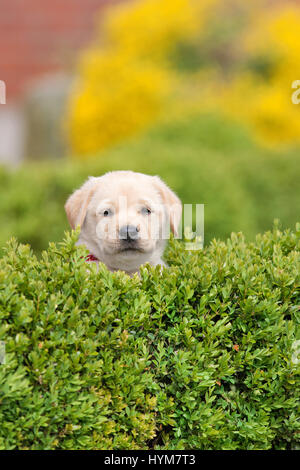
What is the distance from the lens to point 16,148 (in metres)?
23.1

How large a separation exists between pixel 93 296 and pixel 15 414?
63 cm

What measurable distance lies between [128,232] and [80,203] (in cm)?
51

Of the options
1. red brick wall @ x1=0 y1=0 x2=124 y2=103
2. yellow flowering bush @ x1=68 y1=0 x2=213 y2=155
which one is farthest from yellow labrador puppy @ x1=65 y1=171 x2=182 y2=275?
red brick wall @ x1=0 y1=0 x2=124 y2=103

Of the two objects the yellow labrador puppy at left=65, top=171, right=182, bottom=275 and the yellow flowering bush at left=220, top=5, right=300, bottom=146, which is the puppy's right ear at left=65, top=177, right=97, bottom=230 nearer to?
the yellow labrador puppy at left=65, top=171, right=182, bottom=275

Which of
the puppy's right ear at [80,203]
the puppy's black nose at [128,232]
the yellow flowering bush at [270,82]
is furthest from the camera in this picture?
the yellow flowering bush at [270,82]

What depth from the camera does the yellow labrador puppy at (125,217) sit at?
3193 millimetres

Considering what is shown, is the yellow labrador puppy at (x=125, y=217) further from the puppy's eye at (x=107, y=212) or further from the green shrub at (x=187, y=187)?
the green shrub at (x=187, y=187)

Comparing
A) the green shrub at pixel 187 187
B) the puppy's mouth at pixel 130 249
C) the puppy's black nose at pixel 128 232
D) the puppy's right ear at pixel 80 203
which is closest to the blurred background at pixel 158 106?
Result: the green shrub at pixel 187 187

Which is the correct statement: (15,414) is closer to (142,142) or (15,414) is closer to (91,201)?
(91,201)

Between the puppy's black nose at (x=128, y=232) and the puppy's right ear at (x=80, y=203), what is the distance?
1.27ft

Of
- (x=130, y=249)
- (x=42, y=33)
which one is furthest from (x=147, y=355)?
(x=42, y=33)

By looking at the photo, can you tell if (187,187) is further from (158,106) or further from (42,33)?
(42,33)

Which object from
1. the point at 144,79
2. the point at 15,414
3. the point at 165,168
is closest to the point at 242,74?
the point at 144,79

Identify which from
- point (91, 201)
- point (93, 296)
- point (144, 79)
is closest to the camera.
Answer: point (93, 296)
